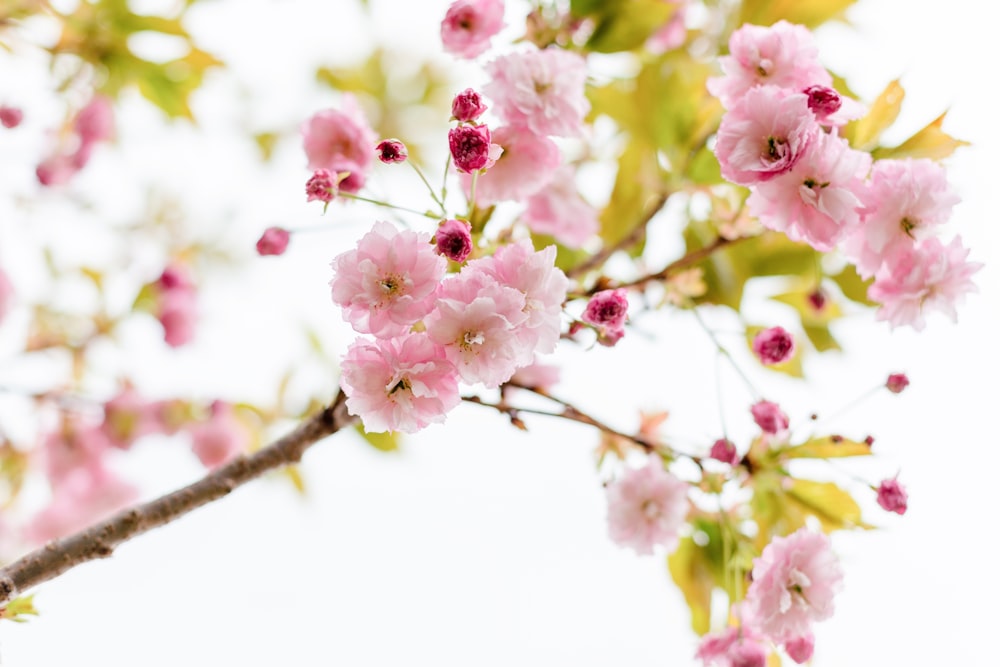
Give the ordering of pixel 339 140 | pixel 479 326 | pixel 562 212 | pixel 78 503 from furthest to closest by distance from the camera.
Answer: pixel 78 503 < pixel 562 212 < pixel 339 140 < pixel 479 326

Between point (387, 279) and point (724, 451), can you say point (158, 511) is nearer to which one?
point (387, 279)

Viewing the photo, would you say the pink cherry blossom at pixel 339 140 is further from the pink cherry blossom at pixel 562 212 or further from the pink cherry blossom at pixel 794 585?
the pink cherry blossom at pixel 794 585

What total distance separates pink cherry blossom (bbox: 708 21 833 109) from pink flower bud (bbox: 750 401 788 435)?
0.25 m

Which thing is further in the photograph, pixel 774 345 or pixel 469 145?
pixel 774 345

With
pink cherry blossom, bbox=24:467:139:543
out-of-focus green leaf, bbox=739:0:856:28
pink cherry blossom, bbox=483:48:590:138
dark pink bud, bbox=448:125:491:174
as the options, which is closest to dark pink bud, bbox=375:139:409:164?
dark pink bud, bbox=448:125:491:174

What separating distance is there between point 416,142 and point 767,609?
1165mm

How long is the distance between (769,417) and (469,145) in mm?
341

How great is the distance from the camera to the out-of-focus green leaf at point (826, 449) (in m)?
0.74

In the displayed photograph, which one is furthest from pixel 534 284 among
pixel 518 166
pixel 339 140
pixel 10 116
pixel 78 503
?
pixel 78 503

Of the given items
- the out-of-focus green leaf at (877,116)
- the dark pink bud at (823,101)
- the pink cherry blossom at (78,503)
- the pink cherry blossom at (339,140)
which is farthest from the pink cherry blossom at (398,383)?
the pink cherry blossom at (78,503)

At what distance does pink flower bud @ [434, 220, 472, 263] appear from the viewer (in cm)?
56

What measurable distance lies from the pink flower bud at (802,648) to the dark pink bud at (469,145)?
0.47 meters

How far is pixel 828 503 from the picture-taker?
79cm

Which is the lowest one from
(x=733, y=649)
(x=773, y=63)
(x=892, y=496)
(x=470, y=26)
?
(x=733, y=649)
